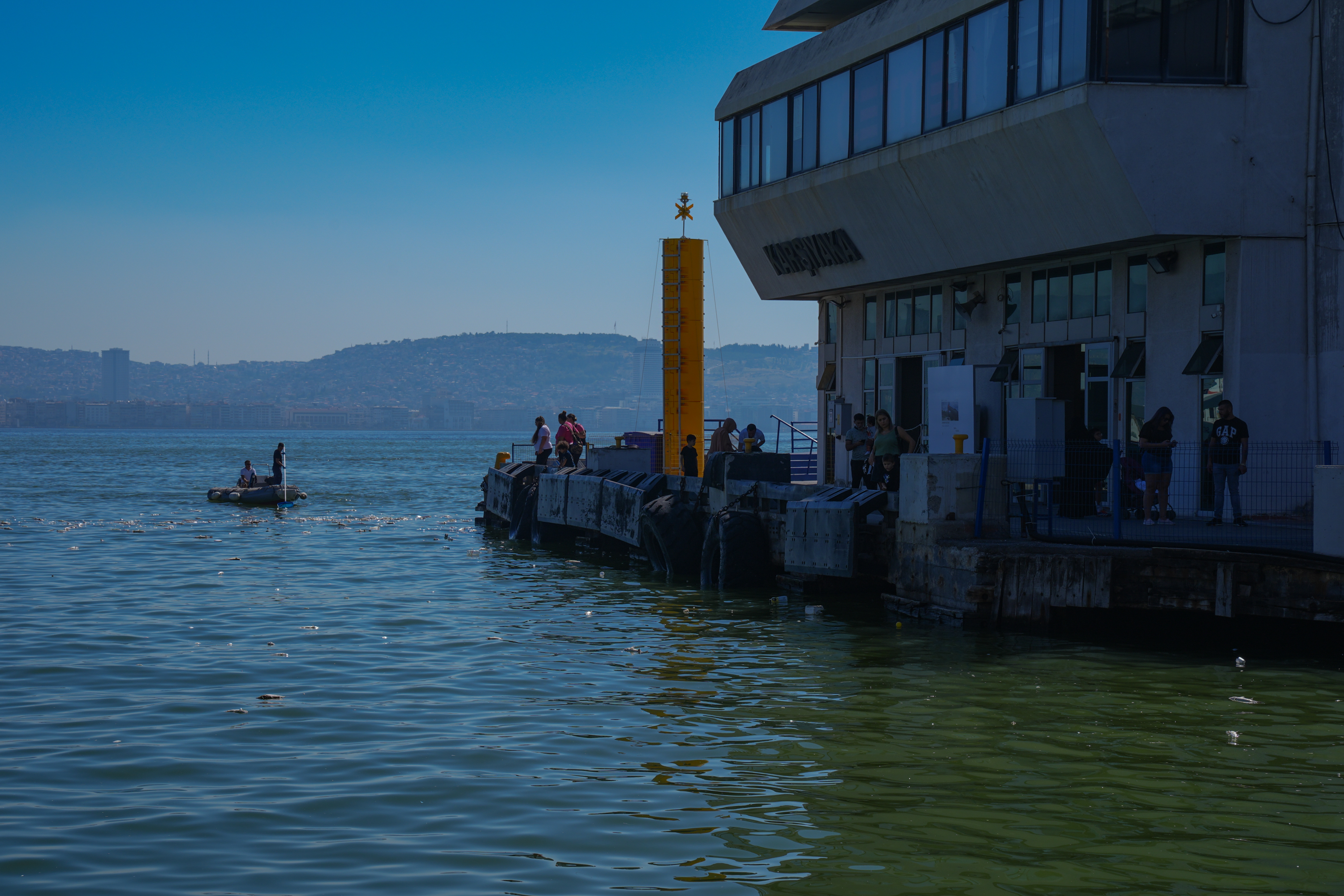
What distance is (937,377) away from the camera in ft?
72.5

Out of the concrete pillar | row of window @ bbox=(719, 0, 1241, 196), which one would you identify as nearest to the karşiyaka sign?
row of window @ bbox=(719, 0, 1241, 196)

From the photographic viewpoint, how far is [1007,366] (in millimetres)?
24953

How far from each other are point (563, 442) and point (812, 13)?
12627 mm

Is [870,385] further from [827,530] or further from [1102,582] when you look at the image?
[1102,582]

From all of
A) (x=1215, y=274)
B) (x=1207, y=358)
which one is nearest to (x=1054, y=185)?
(x=1215, y=274)

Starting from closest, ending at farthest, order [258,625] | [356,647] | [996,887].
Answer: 1. [996,887]
2. [356,647]
3. [258,625]

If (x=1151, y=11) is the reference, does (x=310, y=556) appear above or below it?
below

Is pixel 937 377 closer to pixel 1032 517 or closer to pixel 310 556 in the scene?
pixel 1032 517

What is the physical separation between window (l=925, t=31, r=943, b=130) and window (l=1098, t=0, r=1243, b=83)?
13.6 ft

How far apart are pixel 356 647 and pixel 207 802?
711 cm

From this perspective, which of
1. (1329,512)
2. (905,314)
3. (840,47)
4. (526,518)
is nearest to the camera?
(1329,512)

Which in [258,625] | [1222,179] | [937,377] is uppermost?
[1222,179]

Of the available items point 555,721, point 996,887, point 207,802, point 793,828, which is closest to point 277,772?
point 207,802

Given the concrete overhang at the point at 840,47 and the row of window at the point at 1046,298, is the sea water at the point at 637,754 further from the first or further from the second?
the concrete overhang at the point at 840,47
